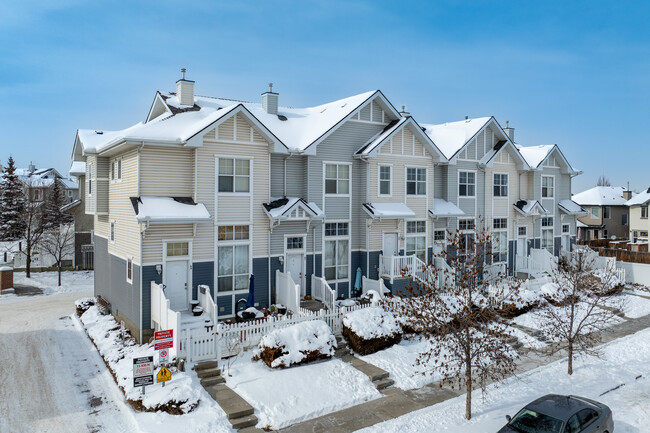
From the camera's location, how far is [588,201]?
5931cm

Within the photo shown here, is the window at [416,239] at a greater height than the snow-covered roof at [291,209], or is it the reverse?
the snow-covered roof at [291,209]

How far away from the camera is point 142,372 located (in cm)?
1266

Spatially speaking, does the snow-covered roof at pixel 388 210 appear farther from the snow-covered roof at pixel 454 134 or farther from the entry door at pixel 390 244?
the snow-covered roof at pixel 454 134

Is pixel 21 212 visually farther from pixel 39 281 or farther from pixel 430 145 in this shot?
pixel 430 145

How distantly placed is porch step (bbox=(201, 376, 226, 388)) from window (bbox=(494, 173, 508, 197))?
22.8 metres

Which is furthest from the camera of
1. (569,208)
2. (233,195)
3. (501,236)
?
(569,208)

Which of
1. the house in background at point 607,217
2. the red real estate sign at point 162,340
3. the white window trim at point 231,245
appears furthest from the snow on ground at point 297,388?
the house in background at point 607,217

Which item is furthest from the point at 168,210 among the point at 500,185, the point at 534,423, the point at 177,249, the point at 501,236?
the point at 501,236

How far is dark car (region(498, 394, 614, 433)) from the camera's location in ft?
32.9

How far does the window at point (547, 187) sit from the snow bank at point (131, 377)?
1149 inches

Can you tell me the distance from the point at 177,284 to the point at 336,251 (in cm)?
796

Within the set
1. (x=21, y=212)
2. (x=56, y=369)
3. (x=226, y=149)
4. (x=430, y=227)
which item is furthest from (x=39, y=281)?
(x=430, y=227)

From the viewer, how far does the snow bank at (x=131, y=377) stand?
12.2 m

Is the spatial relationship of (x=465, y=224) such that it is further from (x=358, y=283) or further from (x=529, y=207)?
(x=358, y=283)
